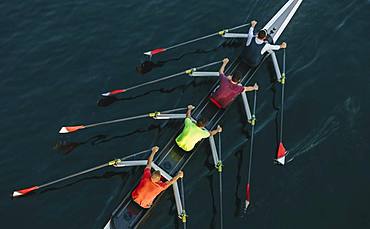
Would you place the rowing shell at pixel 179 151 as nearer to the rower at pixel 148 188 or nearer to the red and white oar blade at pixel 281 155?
the rower at pixel 148 188

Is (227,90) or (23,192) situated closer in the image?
(23,192)

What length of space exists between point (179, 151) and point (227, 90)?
166 inches

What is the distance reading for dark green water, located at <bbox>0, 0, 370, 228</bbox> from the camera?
66.5ft

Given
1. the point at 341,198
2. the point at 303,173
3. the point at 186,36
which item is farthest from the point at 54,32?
the point at 341,198

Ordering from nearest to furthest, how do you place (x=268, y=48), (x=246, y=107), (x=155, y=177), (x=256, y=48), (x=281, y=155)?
(x=155, y=177) < (x=281, y=155) < (x=246, y=107) < (x=256, y=48) < (x=268, y=48)

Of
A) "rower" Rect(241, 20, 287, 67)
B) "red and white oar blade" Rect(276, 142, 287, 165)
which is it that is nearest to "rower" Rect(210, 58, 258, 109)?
"rower" Rect(241, 20, 287, 67)

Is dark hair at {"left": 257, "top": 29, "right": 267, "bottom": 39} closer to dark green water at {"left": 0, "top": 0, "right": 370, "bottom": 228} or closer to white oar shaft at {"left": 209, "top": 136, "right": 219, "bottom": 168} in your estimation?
dark green water at {"left": 0, "top": 0, "right": 370, "bottom": 228}

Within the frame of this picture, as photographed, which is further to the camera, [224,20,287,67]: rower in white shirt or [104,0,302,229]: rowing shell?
[224,20,287,67]: rower in white shirt

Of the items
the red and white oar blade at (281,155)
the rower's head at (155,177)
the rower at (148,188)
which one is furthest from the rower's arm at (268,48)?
the rower's head at (155,177)

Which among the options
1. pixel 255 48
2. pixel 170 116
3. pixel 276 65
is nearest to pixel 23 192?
pixel 170 116

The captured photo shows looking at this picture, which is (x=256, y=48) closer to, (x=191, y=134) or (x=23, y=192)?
(x=191, y=134)

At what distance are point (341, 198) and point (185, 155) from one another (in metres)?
7.93

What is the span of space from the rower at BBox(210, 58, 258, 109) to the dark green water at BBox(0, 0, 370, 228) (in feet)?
3.35

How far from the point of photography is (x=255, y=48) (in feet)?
81.6
